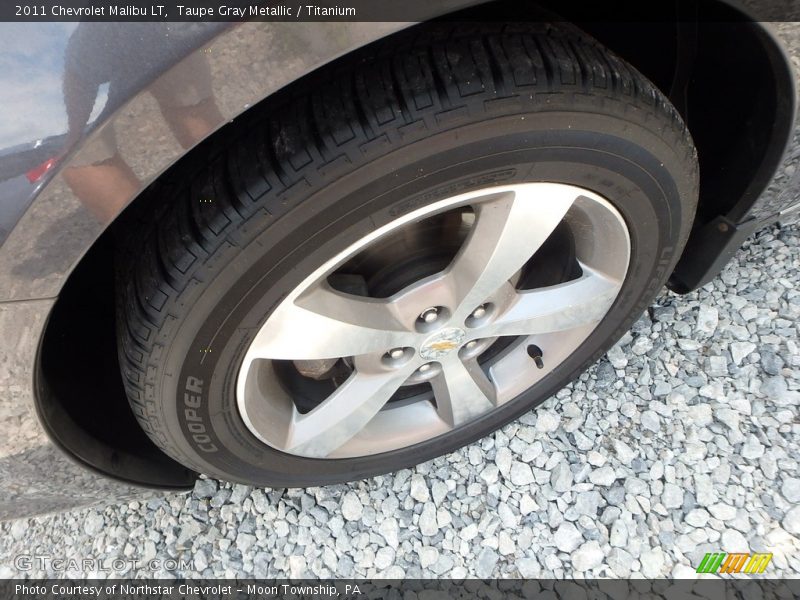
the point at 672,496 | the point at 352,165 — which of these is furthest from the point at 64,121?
the point at 672,496

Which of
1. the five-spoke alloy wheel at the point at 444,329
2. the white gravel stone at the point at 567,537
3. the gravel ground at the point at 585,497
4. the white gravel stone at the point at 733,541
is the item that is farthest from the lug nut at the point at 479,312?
the white gravel stone at the point at 733,541

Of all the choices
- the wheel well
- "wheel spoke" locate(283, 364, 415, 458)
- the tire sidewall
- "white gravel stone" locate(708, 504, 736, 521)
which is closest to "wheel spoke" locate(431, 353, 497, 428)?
"wheel spoke" locate(283, 364, 415, 458)

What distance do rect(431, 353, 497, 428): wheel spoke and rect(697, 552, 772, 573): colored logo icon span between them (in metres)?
0.65

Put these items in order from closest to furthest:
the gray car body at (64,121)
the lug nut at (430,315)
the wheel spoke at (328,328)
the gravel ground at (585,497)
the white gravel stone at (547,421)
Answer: the gray car body at (64,121)
the wheel spoke at (328,328)
the lug nut at (430,315)
the gravel ground at (585,497)
the white gravel stone at (547,421)

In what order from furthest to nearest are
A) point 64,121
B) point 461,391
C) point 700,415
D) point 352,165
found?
point 700,415 < point 461,391 < point 352,165 < point 64,121

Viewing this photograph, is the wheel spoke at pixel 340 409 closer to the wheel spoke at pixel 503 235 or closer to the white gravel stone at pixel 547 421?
the wheel spoke at pixel 503 235

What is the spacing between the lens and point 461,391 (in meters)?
1.66

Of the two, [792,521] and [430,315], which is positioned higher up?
[430,315]

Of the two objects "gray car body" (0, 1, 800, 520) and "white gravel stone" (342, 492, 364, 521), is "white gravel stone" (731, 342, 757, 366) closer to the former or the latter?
"white gravel stone" (342, 492, 364, 521)

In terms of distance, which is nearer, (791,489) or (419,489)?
(791,489)

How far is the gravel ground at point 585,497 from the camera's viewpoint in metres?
1.64

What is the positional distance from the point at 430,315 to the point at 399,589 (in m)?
0.77

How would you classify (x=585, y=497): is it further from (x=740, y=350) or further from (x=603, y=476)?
(x=740, y=350)

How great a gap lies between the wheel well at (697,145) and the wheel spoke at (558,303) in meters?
0.44
